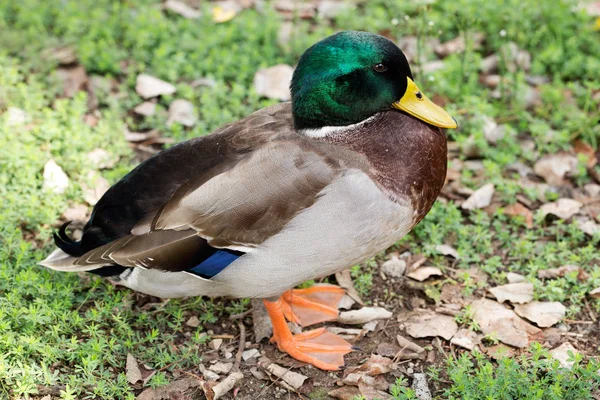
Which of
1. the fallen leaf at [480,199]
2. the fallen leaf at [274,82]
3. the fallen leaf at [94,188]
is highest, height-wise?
the fallen leaf at [274,82]

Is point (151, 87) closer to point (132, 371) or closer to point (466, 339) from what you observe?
Result: point (132, 371)

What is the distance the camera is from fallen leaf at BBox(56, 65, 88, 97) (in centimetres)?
518

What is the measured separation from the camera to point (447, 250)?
4.17 meters

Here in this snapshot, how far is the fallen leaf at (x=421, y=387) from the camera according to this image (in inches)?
130

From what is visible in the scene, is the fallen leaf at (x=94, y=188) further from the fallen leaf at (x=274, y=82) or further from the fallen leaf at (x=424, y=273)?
the fallen leaf at (x=424, y=273)

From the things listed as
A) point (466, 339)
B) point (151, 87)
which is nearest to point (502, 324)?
point (466, 339)

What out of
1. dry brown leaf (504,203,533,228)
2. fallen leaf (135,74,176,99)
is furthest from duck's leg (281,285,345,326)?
fallen leaf (135,74,176,99)

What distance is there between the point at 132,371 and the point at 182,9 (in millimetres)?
3410

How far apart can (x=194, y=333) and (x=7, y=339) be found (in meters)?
0.89

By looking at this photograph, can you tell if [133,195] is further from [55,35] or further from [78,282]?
[55,35]

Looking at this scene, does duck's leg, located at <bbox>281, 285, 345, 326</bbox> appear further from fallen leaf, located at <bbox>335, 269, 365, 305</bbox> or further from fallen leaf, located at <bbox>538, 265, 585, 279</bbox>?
fallen leaf, located at <bbox>538, 265, 585, 279</bbox>

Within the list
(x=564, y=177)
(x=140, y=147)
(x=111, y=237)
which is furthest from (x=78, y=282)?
(x=564, y=177)

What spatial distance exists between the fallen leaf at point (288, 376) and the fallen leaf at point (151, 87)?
235cm

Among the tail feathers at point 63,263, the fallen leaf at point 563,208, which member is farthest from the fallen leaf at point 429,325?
the tail feathers at point 63,263
